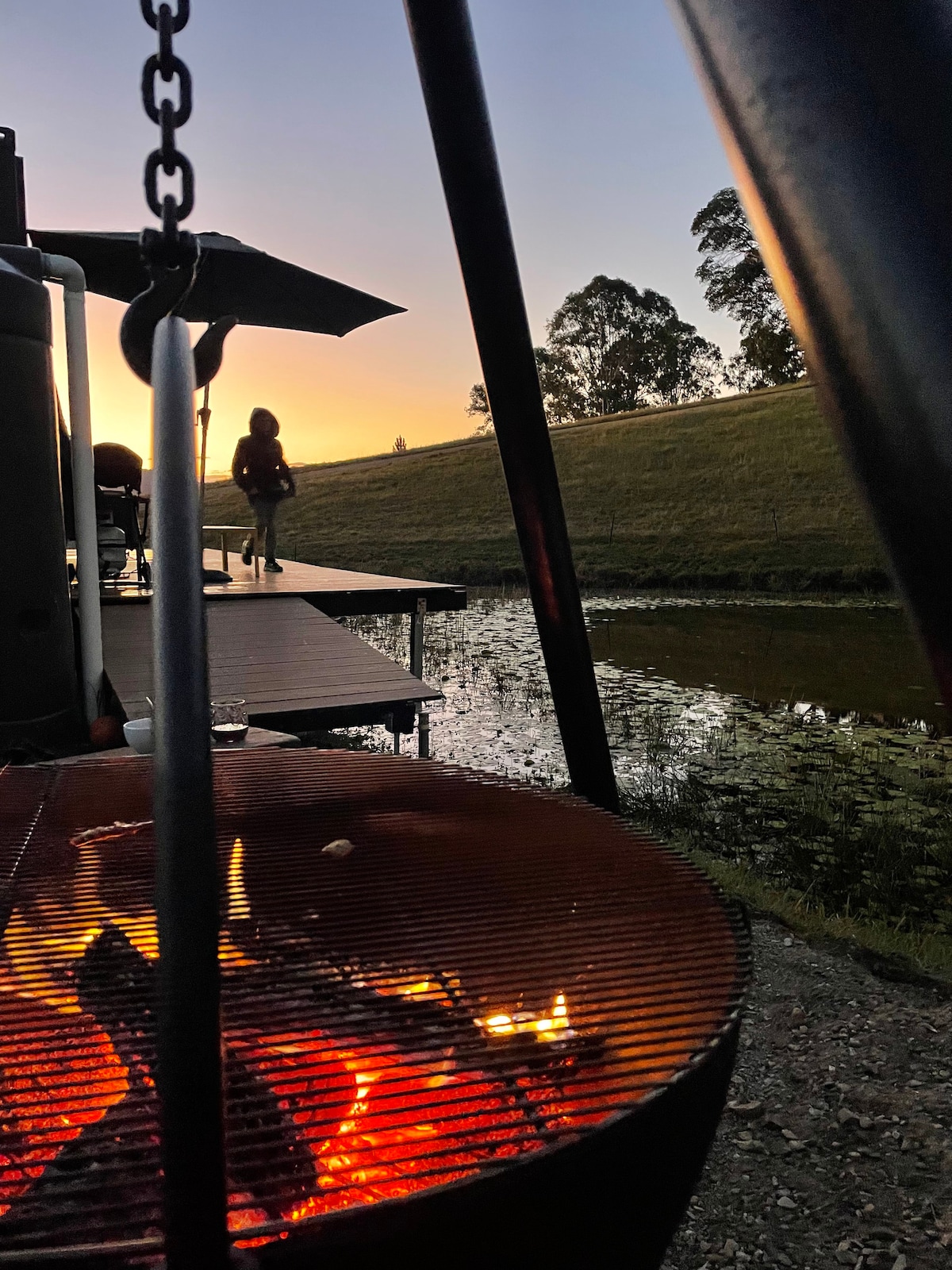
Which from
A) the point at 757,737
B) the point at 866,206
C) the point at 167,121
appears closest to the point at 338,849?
the point at 167,121

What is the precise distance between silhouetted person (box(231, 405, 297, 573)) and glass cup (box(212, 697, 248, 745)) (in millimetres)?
6023

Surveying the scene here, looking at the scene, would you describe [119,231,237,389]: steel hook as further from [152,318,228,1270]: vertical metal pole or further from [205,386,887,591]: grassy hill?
[205,386,887,591]: grassy hill

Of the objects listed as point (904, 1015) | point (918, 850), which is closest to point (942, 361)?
point (904, 1015)

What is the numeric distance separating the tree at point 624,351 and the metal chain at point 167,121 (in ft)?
180

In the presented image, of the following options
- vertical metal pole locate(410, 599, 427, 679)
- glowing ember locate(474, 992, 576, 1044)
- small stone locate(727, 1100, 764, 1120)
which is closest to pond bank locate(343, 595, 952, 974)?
vertical metal pole locate(410, 599, 427, 679)

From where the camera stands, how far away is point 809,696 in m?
10.1

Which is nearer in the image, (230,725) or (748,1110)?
(748,1110)

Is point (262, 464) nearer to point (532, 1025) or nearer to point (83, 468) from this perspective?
point (83, 468)

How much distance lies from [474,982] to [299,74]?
2448 mm

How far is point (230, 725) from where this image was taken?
3.39 meters

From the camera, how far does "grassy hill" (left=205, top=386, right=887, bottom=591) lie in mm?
24125

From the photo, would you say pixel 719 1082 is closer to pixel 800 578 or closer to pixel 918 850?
pixel 918 850

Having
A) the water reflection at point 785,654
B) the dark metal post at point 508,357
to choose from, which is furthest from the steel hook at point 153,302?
the water reflection at point 785,654

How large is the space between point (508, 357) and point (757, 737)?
273 inches
